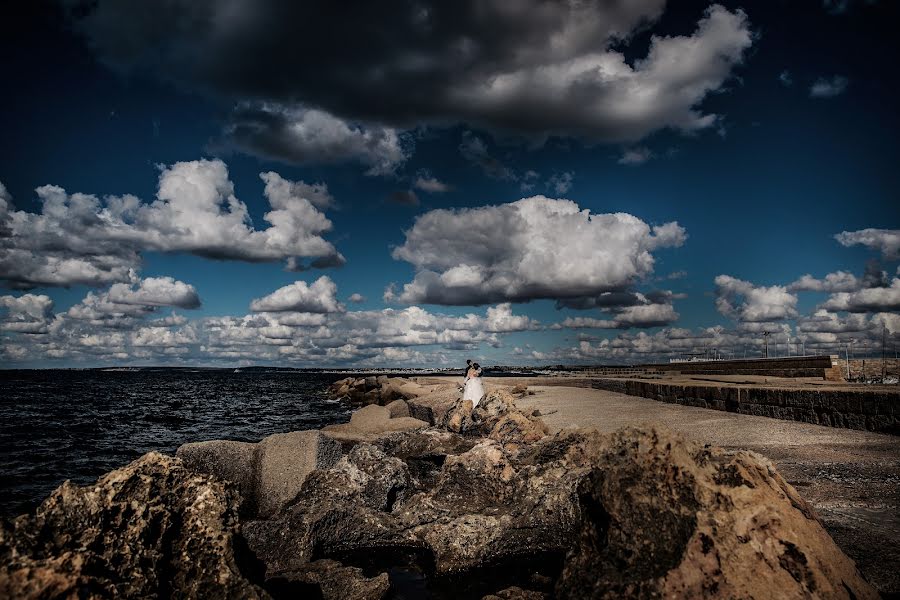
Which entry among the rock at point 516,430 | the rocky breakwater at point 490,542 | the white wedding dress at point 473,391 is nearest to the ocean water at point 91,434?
the rocky breakwater at point 490,542

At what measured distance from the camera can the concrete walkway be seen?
404cm

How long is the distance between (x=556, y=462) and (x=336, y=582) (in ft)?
10.2

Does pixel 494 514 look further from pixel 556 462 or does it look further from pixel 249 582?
pixel 249 582

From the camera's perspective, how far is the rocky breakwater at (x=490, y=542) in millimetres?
2926

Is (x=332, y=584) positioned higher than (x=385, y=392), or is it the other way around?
(x=332, y=584)

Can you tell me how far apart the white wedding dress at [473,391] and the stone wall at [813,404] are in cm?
703

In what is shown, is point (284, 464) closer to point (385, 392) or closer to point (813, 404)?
point (813, 404)

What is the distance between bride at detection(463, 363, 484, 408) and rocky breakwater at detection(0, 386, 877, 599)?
5.86m

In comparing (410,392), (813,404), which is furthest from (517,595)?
(410,392)

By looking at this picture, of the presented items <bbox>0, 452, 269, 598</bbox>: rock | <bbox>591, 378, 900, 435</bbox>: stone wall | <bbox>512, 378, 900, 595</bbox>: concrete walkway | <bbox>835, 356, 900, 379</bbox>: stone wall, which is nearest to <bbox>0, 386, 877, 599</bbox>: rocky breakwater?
<bbox>0, 452, 269, 598</bbox>: rock

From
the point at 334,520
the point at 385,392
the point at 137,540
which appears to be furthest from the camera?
the point at 385,392

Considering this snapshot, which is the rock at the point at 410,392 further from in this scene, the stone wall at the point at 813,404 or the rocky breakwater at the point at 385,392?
the stone wall at the point at 813,404

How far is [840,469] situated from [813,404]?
5067mm

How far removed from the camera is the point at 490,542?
5.54 m
